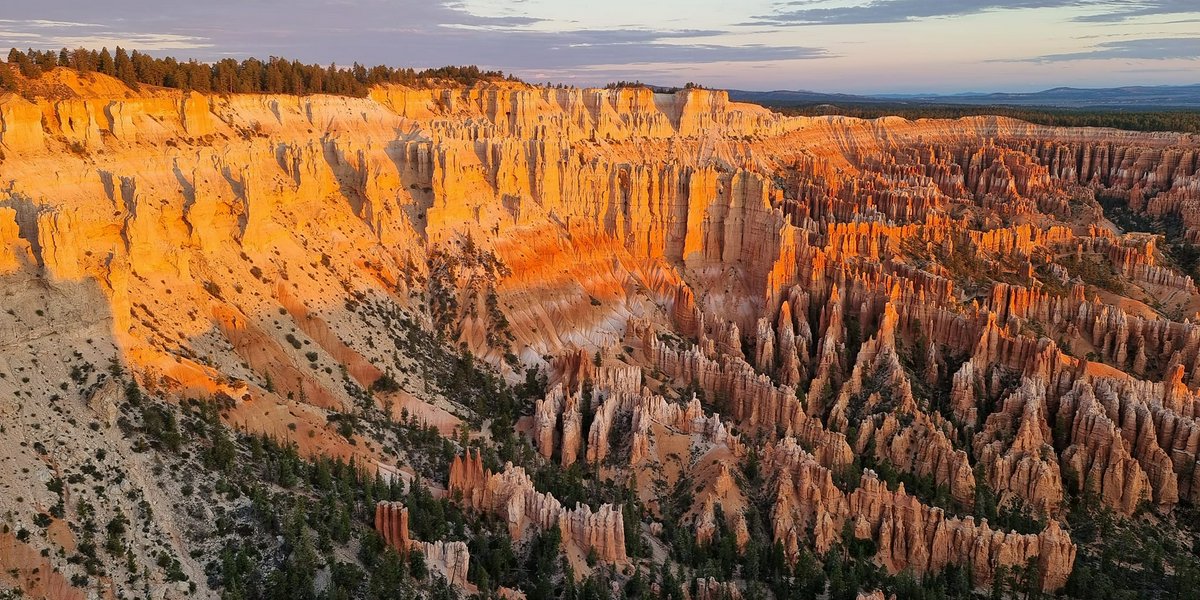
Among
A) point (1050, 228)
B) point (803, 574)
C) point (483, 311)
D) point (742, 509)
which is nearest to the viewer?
point (803, 574)

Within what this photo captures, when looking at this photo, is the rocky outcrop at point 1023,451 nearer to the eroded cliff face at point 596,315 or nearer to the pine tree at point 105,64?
the eroded cliff face at point 596,315

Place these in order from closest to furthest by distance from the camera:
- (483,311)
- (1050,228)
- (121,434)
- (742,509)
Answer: (121,434) < (742,509) < (483,311) < (1050,228)

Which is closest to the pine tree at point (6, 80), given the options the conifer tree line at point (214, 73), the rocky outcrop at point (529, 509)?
the conifer tree line at point (214, 73)

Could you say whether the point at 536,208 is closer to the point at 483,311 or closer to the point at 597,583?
the point at 483,311

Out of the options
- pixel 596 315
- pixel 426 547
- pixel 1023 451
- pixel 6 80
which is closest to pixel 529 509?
pixel 426 547

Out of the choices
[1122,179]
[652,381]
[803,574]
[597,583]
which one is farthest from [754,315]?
[1122,179]

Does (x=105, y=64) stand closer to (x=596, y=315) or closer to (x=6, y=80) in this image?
(x=6, y=80)
